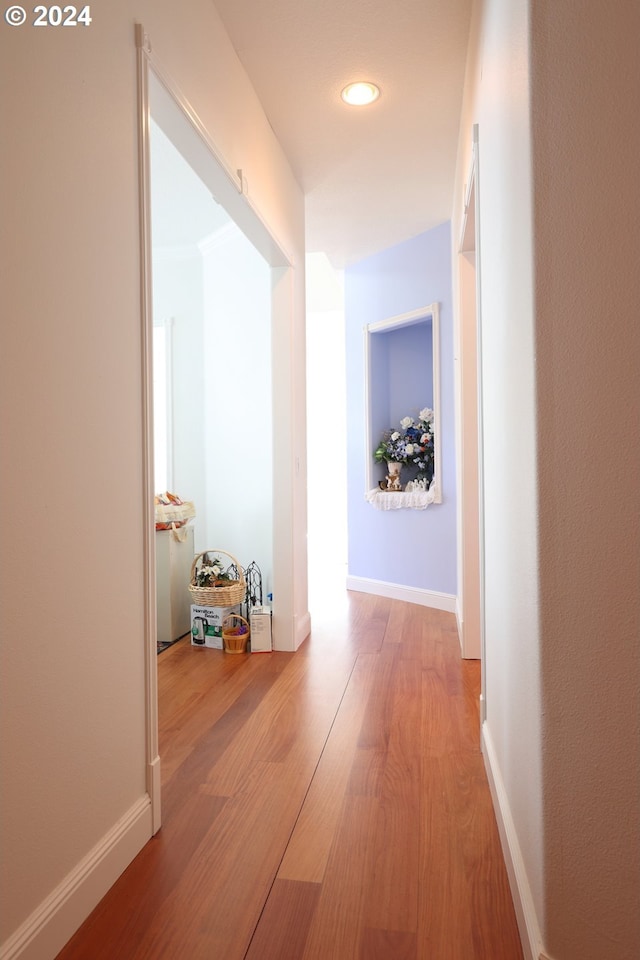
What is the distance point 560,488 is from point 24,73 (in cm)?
134

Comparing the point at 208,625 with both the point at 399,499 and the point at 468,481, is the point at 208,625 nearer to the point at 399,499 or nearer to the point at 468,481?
the point at 468,481

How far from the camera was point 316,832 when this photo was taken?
179 centimetres

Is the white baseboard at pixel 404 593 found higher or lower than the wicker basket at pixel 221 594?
lower

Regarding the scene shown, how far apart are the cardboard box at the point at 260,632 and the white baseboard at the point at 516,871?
178cm

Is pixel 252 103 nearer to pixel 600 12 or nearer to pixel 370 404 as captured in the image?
pixel 600 12

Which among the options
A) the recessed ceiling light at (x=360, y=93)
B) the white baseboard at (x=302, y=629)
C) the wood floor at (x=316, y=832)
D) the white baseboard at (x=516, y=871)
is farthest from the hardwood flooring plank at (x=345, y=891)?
the recessed ceiling light at (x=360, y=93)

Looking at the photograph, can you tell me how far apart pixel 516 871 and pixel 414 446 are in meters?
3.72

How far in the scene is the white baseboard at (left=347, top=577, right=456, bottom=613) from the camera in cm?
456

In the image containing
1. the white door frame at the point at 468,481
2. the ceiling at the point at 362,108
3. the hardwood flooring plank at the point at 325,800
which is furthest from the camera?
the white door frame at the point at 468,481

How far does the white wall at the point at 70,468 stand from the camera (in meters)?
1.21

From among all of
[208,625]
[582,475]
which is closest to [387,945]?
[582,475]

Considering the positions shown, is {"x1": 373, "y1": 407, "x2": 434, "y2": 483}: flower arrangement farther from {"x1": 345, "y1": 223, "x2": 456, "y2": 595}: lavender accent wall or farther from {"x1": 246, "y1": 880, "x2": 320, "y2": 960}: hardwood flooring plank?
{"x1": 246, "y1": 880, "x2": 320, "y2": 960}: hardwood flooring plank

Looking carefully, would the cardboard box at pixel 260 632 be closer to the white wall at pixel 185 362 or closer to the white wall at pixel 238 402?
the white wall at pixel 238 402

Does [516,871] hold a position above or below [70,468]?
below
